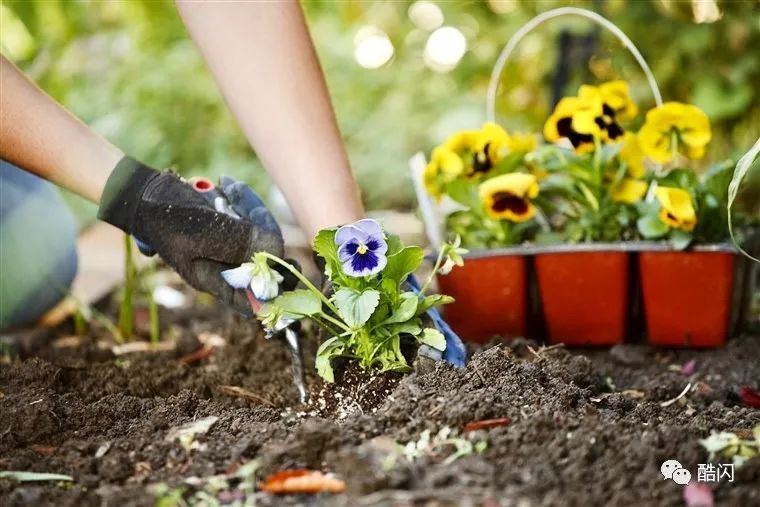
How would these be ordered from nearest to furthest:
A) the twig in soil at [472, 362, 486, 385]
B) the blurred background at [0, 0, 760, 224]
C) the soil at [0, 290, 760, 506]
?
the soil at [0, 290, 760, 506], the twig in soil at [472, 362, 486, 385], the blurred background at [0, 0, 760, 224]

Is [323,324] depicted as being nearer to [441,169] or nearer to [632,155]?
[441,169]

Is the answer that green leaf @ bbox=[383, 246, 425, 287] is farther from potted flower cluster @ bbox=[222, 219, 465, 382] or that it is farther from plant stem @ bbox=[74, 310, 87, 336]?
plant stem @ bbox=[74, 310, 87, 336]

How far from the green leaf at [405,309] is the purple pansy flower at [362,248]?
79 millimetres

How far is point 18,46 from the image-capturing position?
12.0 feet

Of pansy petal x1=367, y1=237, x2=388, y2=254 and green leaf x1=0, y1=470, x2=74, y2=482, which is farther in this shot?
pansy petal x1=367, y1=237, x2=388, y2=254

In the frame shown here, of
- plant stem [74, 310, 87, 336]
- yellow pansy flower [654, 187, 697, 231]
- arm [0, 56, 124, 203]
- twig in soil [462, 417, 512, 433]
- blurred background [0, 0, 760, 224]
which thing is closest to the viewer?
twig in soil [462, 417, 512, 433]

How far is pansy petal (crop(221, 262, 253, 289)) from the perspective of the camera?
134 cm

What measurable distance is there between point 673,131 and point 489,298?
49cm

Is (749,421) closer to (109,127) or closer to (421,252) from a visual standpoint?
(421,252)

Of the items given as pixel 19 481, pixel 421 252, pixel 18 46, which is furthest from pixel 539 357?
pixel 18 46

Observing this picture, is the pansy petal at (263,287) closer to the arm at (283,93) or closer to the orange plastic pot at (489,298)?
the arm at (283,93)

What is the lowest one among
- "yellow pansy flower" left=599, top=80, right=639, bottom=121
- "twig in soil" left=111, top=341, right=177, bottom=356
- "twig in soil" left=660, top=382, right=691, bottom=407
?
"twig in soil" left=660, top=382, right=691, bottom=407

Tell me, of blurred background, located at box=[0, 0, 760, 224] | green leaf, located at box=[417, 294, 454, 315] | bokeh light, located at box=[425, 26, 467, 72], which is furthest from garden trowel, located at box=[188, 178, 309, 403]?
bokeh light, located at box=[425, 26, 467, 72]

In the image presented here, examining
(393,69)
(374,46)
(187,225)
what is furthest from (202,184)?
(374,46)
